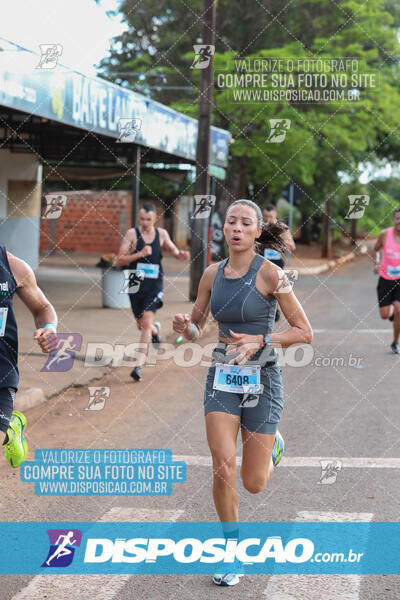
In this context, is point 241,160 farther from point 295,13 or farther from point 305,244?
point 305,244

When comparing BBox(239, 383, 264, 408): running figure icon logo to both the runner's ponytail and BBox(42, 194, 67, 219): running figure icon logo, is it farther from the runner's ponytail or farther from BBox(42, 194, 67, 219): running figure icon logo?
BBox(42, 194, 67, 219): running figure icon logo

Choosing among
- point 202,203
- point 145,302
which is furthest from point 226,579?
point 202,203

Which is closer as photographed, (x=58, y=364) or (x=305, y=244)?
(x=58, y=364)

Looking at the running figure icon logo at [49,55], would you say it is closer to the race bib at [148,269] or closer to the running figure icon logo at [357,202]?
the race bib at [148,269]

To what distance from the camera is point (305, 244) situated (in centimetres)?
4838

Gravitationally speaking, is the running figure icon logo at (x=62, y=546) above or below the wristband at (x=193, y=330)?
below

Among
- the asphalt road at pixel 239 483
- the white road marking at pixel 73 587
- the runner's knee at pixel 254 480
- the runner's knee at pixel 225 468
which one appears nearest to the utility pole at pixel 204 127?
the asphalt road at pixel 239 483

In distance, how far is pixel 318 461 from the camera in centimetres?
701

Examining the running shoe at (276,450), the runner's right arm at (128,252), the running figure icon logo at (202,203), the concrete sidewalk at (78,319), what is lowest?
the concrete sidewalk at (78,319)

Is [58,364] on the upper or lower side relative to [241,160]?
lower

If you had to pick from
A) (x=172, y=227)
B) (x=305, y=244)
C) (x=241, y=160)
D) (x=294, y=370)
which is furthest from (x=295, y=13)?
(x=294, y=370)

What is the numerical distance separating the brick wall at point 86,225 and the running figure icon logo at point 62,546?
33521 millimetres

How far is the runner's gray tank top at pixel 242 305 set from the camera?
4.84 metres

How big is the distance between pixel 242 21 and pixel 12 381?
30480 millimetres
